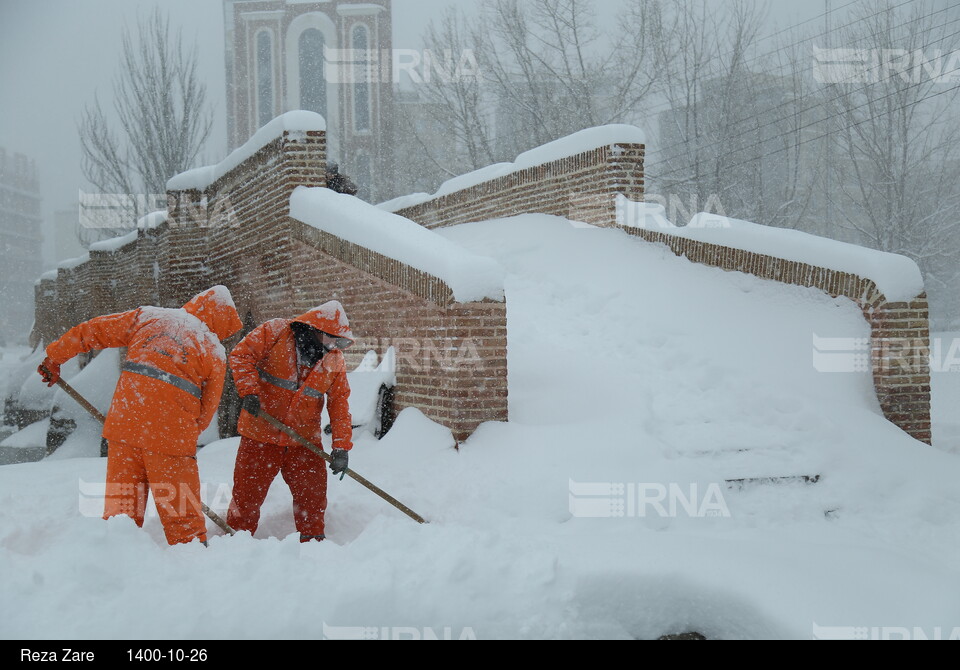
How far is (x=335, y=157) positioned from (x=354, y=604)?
111 feet

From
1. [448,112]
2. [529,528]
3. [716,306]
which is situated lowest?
[529,528]

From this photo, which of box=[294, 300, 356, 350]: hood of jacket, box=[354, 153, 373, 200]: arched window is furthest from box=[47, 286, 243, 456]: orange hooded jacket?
box=[354, 153, 373, 200]: arched window

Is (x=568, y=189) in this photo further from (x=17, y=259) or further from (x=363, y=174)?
(x=17, y=259)

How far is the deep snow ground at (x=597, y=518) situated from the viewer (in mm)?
3059

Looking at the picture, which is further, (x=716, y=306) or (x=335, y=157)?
(x=335, y=157)

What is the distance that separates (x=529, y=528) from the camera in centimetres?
444

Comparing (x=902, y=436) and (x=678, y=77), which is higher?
(x=678, y=77)

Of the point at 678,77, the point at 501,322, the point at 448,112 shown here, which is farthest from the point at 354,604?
the point at 448,112

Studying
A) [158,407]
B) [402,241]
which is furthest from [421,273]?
[158,407]

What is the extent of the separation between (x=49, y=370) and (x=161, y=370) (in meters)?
0.81

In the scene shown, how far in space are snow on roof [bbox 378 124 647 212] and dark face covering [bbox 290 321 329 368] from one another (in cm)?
526

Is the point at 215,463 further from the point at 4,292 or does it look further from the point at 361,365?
the point at 4,292

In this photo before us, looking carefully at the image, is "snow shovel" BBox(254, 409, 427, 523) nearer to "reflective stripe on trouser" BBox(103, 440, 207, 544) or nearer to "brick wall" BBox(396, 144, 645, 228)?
"reflective stripe on trouser" BBox(103, 440, 207, 544)

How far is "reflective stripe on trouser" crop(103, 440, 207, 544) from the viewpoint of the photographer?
3871 millimetres
